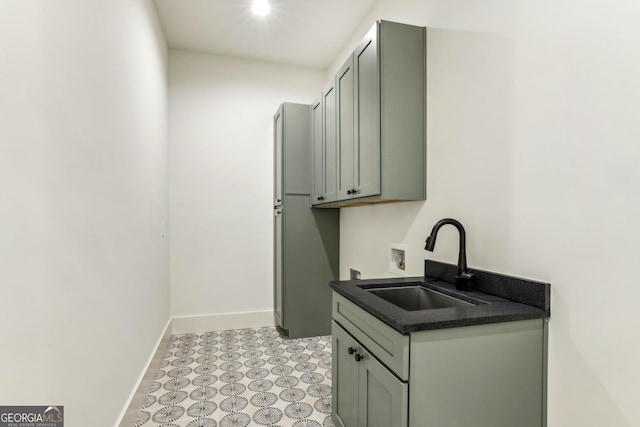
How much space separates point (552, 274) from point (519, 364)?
0.34 m

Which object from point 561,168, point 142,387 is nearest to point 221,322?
point 142,387

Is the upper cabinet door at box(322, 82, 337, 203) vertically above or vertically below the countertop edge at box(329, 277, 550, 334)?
above

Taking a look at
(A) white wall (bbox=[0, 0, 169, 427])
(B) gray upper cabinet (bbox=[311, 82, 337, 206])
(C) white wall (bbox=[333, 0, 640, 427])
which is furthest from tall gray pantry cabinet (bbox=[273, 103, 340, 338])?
(C) white wall (bbox=[333, 0, 640, 427])

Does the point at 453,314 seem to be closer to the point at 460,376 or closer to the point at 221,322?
the point at 460,376

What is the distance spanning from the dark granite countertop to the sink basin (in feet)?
0.11

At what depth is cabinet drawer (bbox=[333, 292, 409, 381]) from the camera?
3.41ft

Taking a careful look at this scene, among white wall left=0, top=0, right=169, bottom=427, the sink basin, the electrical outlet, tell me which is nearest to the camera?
white wall left=0, top=0, right=169, bottom=427

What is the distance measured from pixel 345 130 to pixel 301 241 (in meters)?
1.20

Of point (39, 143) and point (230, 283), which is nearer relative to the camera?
point (39, 143)

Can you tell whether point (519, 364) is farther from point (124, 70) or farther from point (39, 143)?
point (124, 70)

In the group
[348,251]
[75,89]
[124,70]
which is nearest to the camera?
[75,89]

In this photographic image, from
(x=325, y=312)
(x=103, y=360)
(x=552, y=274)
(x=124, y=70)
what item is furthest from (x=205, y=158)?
(x=552, y=274)

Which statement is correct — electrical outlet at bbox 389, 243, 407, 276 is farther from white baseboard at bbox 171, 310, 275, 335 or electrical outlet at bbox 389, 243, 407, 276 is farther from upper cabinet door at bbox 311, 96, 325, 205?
white baseboard at bbox 171, 310, 275, 335

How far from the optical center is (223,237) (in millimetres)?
3318
